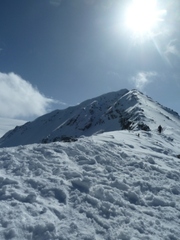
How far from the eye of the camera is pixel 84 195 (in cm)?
943

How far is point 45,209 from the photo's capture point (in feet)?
26.6

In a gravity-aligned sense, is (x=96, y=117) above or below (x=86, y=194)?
above

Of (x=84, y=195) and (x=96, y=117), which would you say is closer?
(x=84, y=195)

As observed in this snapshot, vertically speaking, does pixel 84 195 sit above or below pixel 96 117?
below

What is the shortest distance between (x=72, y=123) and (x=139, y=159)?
129306 mm

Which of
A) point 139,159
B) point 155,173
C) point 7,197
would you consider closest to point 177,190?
point 155,173

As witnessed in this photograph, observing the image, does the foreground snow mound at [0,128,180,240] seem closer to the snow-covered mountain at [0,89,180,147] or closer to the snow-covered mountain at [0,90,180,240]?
the snow-covered mountain at [0,90,180,240]

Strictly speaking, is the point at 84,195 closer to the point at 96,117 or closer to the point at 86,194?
the point at 86,194

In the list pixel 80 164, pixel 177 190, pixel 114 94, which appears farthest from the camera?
pixel 114 94

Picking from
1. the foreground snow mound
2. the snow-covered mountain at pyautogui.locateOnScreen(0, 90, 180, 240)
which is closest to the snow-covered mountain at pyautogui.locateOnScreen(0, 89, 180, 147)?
the snow-covered mountain at pyautogui.locateOnScreen(0, 90, 180, 240)

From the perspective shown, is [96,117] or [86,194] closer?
[86,194]

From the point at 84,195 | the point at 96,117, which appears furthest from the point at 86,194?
the point at 96,117

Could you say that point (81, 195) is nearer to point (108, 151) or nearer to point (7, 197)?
point (7, 197)

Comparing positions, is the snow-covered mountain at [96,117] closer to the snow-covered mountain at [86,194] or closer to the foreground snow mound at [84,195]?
the snow-covered mountain at [86,194]
